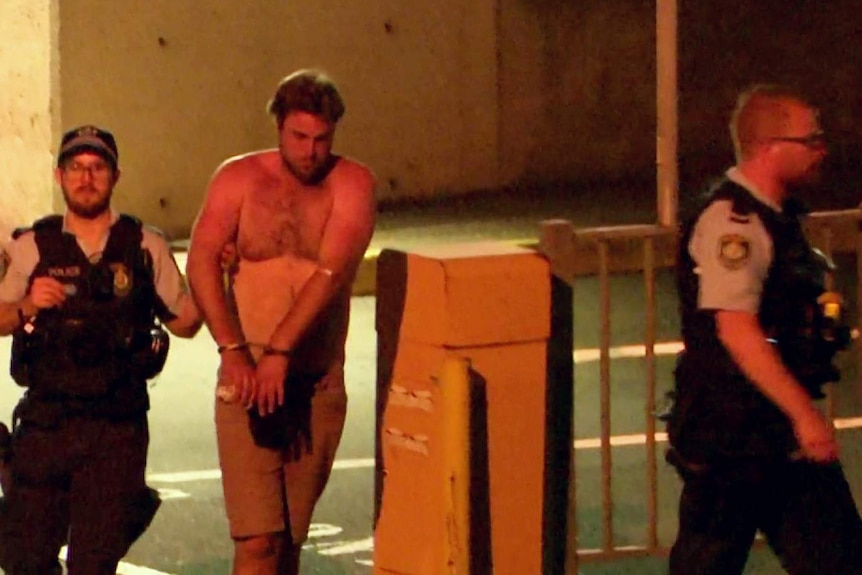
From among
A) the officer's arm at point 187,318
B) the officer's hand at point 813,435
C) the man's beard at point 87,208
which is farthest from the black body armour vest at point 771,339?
the man's beard at point 87,208

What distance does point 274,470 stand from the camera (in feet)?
19.1

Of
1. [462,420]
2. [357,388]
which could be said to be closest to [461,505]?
[462,420]

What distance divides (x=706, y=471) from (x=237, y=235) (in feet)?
5.20

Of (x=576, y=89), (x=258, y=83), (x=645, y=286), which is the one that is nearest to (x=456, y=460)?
(x=645, y=286)

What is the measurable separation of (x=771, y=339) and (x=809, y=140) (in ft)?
1.81

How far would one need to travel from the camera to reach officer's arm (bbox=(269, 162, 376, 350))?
18.4 ft

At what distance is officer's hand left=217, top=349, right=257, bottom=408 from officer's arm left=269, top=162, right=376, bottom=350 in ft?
0.34

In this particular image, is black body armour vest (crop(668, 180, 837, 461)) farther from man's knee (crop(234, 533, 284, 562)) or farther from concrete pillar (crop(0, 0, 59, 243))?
concrete pillar (crop(0, 0, 59, 243))

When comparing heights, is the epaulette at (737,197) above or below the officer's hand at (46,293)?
above

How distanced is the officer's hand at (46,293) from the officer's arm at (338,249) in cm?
63

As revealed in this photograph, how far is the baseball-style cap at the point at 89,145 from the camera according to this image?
5.64 m

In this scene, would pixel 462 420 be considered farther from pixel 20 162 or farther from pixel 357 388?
pixel 20 162

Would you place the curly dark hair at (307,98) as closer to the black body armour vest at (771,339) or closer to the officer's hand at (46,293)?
the officer's hand at (46,293)

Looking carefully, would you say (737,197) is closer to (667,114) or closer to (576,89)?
(667,114)
